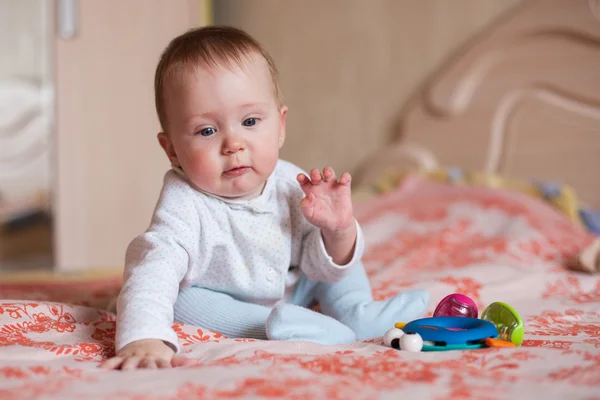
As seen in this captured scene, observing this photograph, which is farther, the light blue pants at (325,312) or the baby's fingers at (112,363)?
the light blue pants at (325,312)

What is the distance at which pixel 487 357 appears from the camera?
87 cm

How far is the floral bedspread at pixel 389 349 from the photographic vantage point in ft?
2.41

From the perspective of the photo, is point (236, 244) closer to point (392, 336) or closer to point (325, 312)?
point (325, 312)

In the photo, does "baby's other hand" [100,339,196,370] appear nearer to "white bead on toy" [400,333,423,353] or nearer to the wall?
"white bead on toy" [400,333,423,353]

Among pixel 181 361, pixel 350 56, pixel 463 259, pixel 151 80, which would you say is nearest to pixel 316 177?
pixel 181 361

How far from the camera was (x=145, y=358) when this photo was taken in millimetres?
867

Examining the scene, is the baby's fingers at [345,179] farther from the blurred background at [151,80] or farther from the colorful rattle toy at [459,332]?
the blurred background at [151,80]

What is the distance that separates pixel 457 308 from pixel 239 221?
395mm

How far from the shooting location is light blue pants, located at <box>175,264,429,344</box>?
41.4 inches

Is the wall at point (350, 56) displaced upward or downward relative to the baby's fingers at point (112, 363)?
upward

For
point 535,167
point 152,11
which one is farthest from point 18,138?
point 535,167

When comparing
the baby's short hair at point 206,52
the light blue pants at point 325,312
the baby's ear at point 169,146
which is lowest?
the light blue pants at point 325,312

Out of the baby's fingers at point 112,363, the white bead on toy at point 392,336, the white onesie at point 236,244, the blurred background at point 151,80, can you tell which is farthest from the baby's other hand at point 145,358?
the blurred background at point 151,80

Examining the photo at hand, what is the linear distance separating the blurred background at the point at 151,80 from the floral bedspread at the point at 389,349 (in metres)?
1.08
